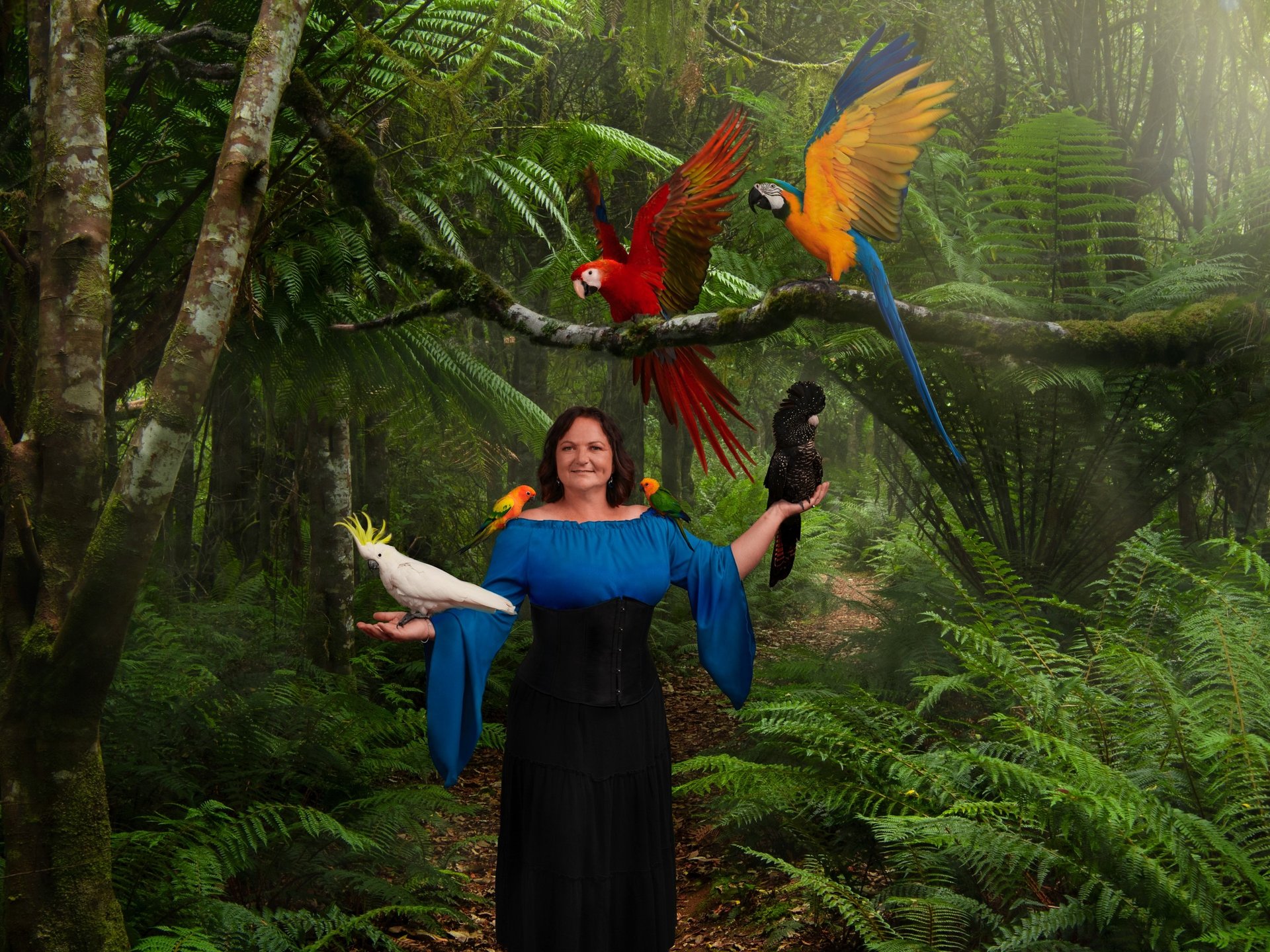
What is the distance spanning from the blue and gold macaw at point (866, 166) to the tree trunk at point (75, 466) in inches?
47.2

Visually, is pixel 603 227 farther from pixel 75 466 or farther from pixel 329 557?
pixel 329 557

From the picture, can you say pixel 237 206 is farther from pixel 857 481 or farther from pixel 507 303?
pixel 857 481

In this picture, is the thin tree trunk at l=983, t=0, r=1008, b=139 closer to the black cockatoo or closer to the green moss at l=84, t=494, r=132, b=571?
the black cockatoo

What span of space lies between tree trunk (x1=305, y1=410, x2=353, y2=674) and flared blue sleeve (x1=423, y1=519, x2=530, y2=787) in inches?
108

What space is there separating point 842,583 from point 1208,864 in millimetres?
9242

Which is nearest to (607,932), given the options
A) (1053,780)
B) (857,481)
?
(1053,780)

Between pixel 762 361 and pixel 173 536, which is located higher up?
pixel 762 361

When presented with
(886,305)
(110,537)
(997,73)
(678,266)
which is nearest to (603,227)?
(678,266)

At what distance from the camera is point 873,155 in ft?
6.09

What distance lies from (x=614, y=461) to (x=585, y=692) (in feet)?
1.87

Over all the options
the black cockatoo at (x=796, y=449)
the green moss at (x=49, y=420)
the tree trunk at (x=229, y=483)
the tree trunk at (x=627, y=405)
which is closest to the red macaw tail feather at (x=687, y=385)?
the black cockatoo at (x=796, y=449)

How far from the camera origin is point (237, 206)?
6.73ft

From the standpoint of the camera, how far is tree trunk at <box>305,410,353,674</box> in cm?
467

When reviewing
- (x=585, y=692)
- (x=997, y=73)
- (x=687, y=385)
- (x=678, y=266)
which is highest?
(x=997, y=73)
